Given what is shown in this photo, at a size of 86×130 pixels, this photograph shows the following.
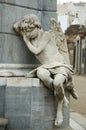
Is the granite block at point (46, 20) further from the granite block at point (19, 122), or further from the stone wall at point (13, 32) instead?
the granite block at point (19, 122)

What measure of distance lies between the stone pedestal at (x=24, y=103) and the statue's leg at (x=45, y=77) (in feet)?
0.24

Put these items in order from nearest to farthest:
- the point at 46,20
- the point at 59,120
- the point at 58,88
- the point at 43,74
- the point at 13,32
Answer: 1. the point at 58,88
2. the point at 43,74
3. the point at 59,120
4. the point at 13,32
5. the point at 46,20

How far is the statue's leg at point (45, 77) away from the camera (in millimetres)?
6227

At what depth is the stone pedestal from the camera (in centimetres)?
623

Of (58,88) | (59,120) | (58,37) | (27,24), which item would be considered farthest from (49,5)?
(59,120)

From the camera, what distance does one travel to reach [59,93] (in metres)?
6.24

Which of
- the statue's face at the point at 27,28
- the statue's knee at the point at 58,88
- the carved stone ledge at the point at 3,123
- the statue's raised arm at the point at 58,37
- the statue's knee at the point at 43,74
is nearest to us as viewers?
the carved stone ledge at the point at 3,123

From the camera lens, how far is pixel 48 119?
252 inches

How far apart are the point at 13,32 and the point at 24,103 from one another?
1.16 m

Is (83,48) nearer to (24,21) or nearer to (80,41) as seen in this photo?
(80,41)

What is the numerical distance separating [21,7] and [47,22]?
62cm

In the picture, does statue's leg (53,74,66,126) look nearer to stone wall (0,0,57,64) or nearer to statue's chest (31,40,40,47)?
statue's chest (31,40,40,47)

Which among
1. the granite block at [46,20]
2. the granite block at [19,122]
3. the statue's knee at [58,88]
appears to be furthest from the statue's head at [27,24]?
the granite block at [19,122]

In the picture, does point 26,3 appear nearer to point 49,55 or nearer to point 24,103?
point 49,55
